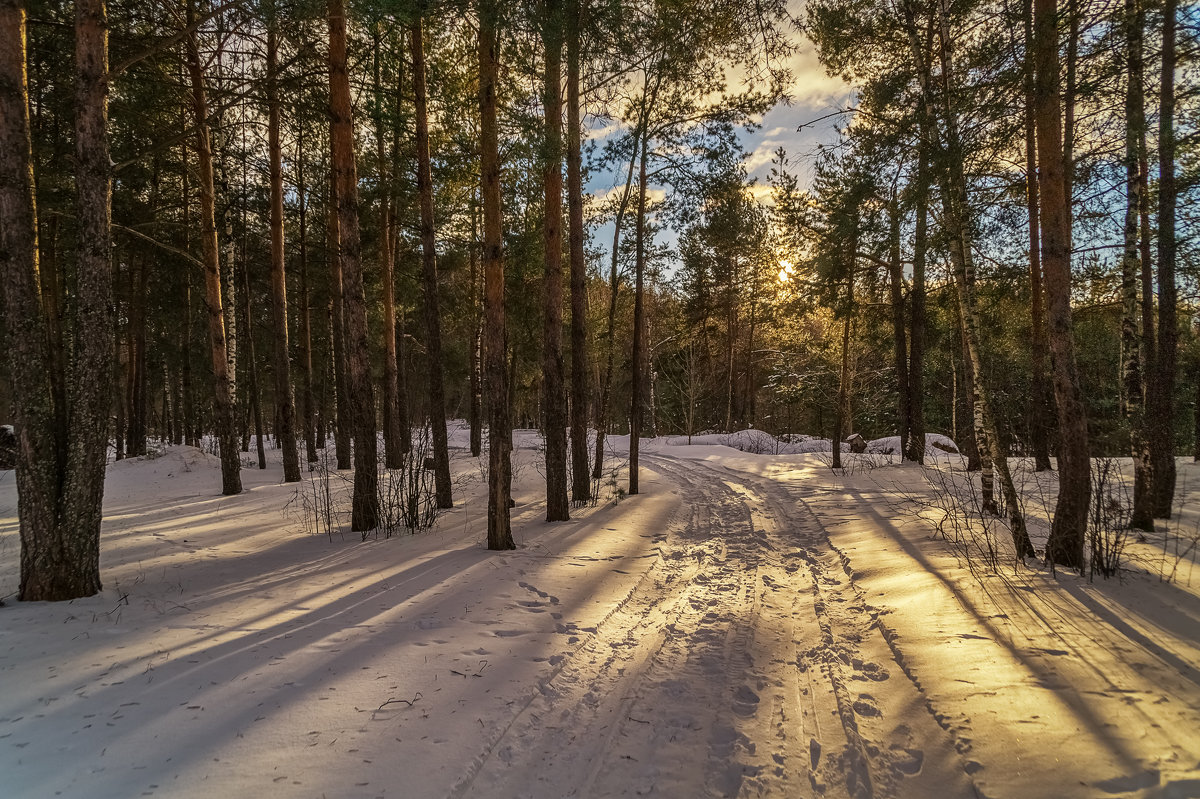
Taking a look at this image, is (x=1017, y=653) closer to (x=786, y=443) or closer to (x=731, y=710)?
(x=731, y=710)

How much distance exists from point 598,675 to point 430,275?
749cm

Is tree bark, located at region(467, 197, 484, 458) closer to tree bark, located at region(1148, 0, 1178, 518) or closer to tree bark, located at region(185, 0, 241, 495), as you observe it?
tree bark, located at region(185, 0, 241, 495)

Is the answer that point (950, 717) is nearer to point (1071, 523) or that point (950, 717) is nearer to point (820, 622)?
point (820, 622)

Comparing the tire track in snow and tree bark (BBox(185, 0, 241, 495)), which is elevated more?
tree bark (BBox(185, 0, 241, 495))

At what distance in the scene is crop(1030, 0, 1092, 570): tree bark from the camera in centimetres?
530

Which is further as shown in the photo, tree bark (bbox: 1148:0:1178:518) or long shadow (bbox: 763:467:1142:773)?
tree bark (bbox: 1148:0:1178:518)

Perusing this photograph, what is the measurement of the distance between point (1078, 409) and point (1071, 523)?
1.14 m

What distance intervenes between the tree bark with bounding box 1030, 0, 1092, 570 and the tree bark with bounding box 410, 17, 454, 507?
754 centimetres

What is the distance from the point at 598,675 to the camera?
375 centimetres

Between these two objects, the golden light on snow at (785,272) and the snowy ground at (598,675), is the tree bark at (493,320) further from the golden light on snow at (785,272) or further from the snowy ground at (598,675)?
the golden light on snow at (785,272)

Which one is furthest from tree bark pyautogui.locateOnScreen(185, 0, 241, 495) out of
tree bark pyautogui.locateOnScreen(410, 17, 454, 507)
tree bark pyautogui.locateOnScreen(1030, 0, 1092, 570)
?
tree bark pyautogui.locateOnScreen(1030, 0, 1092, 570)

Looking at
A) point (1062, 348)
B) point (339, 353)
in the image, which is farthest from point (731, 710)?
point (339, 353)

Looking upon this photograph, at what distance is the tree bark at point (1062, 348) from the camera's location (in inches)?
209

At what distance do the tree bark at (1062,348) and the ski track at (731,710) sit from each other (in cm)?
216
